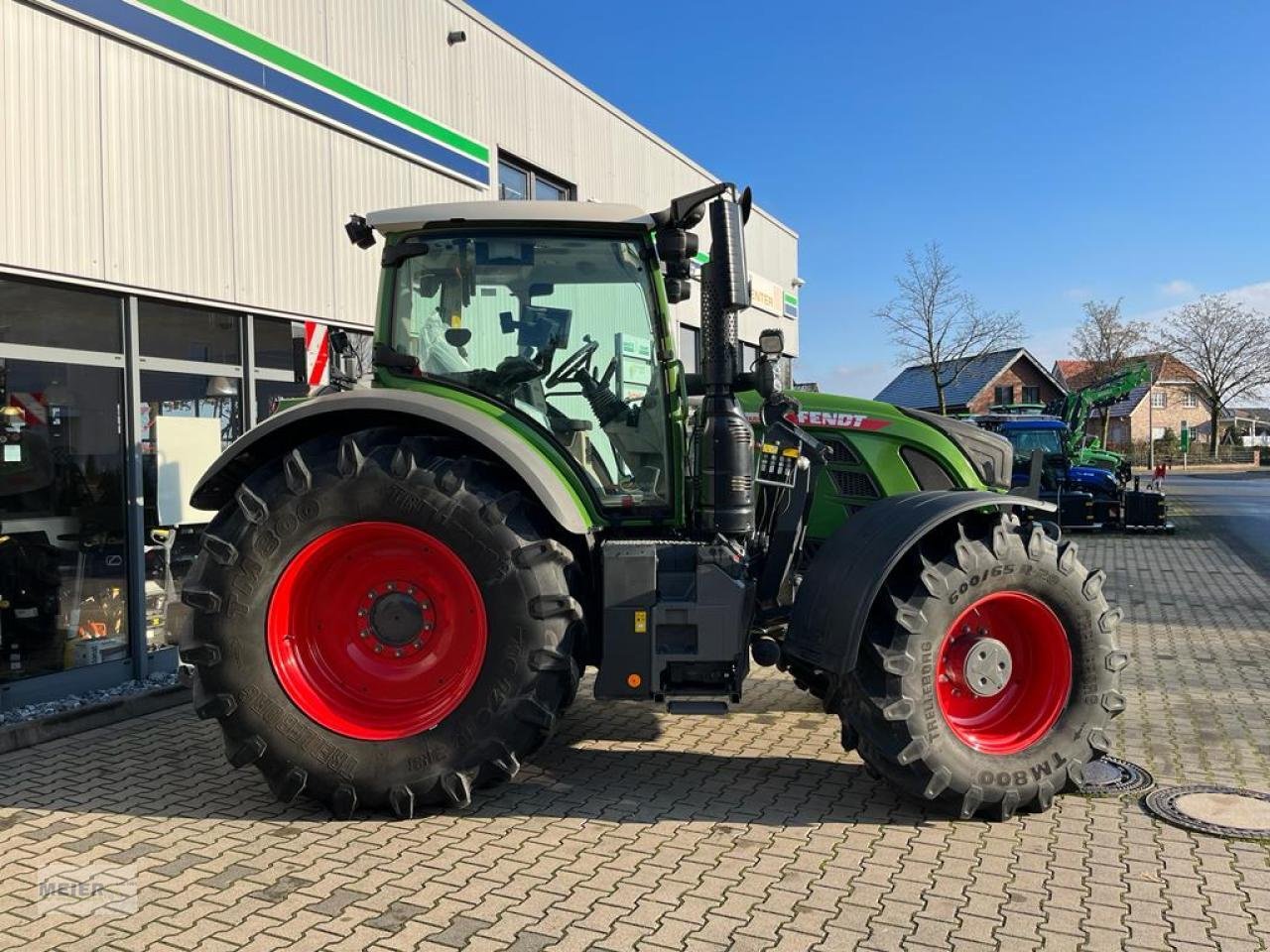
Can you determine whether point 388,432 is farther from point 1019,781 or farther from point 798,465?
point 1019,781

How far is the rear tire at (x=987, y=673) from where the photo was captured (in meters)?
3.89

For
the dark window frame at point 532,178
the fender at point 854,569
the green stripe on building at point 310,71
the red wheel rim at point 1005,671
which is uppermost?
the dark window frame at point 532,178

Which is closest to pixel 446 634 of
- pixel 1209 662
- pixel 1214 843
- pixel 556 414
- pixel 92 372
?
pixel 556 414

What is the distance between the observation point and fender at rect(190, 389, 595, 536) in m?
3.97

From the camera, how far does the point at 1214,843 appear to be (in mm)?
3744

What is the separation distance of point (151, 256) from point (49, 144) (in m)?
0.87

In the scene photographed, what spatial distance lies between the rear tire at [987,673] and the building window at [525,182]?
7687 mm

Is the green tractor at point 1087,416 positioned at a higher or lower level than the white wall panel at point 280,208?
lower

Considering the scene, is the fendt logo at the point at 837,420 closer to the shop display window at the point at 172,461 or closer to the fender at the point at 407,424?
the fender at the point at 407,424

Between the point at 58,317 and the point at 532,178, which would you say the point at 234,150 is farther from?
the point at 532,178

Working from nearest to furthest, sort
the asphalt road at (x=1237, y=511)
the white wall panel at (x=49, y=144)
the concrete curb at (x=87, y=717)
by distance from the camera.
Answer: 1. the concrete curb at (x=87, y=717)
2. the white wall panel at (x=49, y=144)
3. the asphalt road at (x=1237, y=511)

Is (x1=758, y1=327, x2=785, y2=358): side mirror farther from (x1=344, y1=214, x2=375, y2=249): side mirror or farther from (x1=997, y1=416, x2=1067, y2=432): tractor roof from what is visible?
(x1=997, y1=416, x2=1067, y2=432): tractor roof

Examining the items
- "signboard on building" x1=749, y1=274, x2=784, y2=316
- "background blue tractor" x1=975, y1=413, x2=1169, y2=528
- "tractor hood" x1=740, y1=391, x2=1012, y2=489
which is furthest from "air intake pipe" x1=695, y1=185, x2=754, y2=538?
"background blue tractor" x1=975, y1=413, x2=1169, y2=528

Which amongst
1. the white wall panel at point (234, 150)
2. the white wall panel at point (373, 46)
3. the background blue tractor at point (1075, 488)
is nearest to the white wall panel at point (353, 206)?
the white wall panel at point (234, 150)
